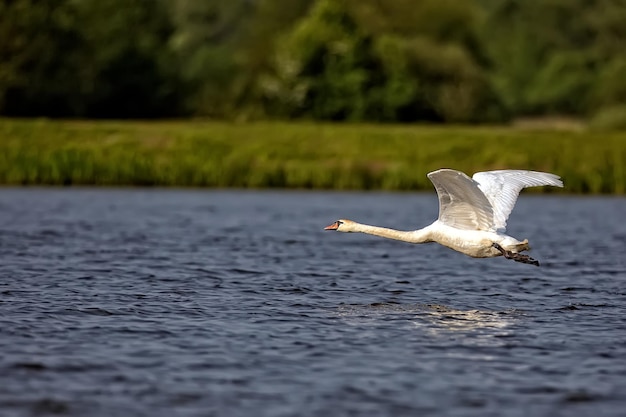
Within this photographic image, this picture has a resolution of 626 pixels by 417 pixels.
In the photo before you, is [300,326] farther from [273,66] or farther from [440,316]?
[273,66]

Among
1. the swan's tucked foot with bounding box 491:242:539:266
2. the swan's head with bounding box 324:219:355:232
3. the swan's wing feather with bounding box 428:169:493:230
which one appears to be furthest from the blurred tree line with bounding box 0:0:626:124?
the swan's tucked foot with bounding box 491:242:539:266

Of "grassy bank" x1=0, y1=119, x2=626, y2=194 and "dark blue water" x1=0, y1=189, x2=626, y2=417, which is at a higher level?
"grassy bank" x1=0, y1=119, x2=626, y2=194

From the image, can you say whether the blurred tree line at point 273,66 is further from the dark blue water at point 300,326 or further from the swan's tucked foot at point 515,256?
the swan's tucked foot at point 515,256

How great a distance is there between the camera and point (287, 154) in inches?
1820

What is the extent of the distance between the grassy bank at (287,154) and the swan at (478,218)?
22.5m

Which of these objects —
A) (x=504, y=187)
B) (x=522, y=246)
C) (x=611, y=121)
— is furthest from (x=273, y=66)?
(x=522, y=246)

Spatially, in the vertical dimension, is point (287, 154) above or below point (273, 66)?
below

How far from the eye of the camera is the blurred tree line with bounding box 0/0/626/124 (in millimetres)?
58469

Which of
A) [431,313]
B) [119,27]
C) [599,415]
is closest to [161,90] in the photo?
[119,27]

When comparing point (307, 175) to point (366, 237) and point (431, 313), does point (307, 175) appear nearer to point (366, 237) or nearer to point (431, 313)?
point (366, 237)

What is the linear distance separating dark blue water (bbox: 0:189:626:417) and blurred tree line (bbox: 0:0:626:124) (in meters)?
32.9

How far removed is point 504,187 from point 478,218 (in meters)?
0.83

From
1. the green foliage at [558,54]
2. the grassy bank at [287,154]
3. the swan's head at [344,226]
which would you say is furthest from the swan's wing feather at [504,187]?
the green foliage at [558,54]

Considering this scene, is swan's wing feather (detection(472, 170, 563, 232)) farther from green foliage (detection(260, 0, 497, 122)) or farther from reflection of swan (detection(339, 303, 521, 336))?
green foliage (detection(260, 0, 497, 122))
